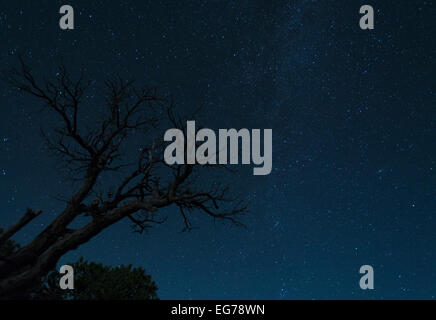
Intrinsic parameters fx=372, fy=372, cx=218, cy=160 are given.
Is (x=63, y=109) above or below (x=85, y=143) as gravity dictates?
above

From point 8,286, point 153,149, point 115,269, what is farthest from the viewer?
point 115,269

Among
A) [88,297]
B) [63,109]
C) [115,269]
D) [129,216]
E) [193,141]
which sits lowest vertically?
[88,297]

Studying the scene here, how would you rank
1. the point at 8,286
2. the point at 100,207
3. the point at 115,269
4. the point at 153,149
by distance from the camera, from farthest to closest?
1. the point at 115,269
2. the point at 153,149
3. the point at 100,207
4. the point at 8,286
